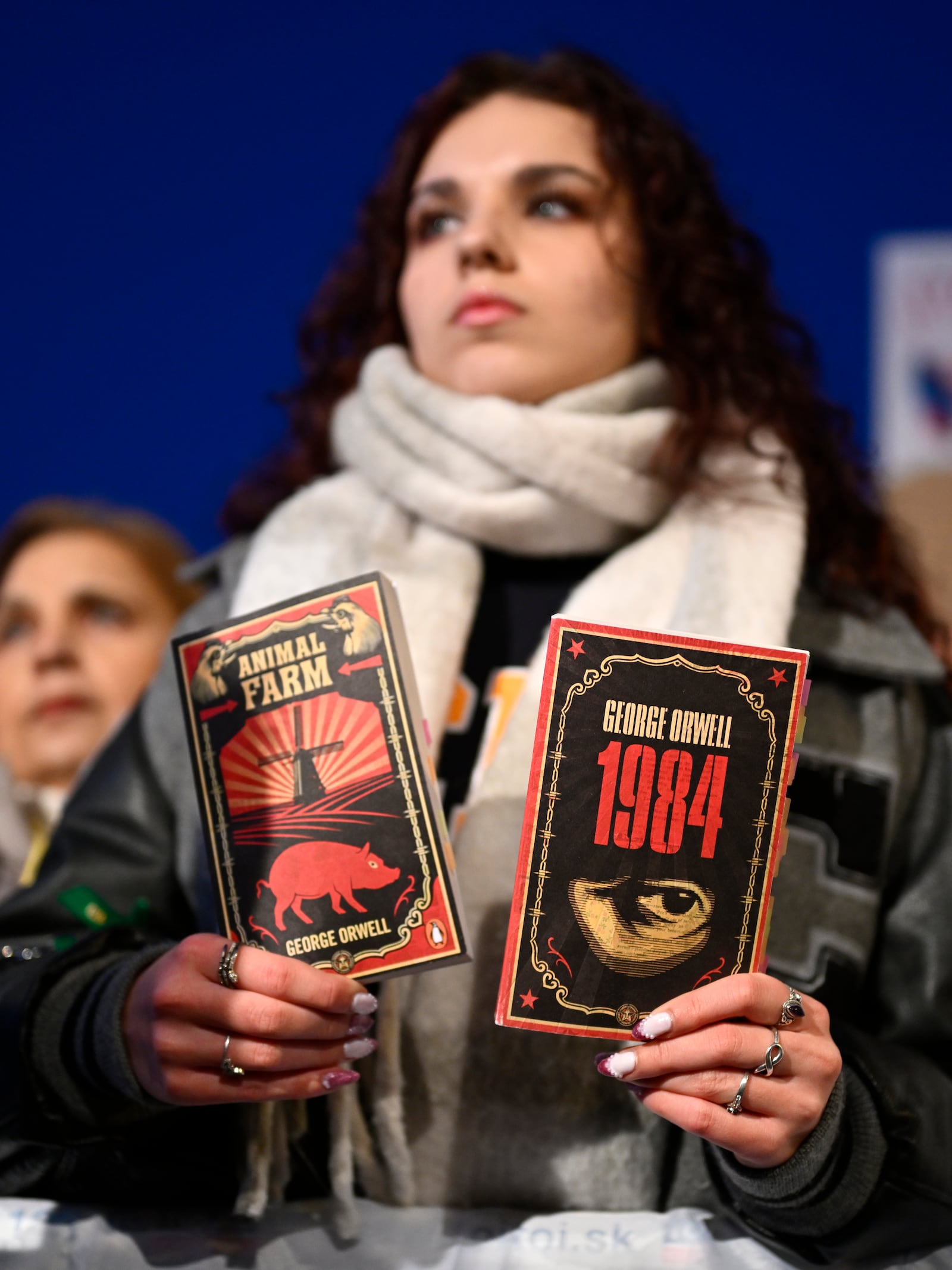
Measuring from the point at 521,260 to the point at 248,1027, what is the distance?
2.30 feet

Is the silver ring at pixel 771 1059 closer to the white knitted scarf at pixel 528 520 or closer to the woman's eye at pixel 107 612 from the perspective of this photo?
the white knitted scarf at pixel 528 520

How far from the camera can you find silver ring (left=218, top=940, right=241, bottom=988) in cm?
73

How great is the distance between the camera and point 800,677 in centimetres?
75

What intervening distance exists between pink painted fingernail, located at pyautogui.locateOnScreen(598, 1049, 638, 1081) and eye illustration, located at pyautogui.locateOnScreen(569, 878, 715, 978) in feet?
0.15

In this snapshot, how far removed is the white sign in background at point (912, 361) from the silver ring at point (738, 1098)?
5.02 ft

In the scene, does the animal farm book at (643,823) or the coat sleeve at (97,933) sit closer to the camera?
the animal farm book at (643,823)

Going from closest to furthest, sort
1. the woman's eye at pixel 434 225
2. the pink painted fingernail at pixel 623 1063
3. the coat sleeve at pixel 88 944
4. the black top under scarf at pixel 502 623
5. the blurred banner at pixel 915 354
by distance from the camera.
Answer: the pink painted fingernail at pixel 623 1063, the coat sleeve at pixel 88 944, the black top under scarf at pixel 502 623, the woman's eye at pixel 434 225, the blurred banner at pixel 915 354

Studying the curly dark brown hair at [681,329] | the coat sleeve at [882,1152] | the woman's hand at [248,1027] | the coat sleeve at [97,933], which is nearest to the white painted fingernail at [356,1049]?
the woman's hand at [248,1027]

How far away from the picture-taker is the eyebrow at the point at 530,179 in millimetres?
1120

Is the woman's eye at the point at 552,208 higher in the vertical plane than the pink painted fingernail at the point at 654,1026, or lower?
higher

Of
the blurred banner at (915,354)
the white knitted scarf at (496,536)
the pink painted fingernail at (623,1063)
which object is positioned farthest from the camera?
the blurred banner at (915,354)

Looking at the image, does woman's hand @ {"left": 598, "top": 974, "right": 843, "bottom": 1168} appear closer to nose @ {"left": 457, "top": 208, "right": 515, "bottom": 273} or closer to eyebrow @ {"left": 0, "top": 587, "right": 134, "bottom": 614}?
nose @ {"left": 457, "top": 208, "right": 515, "bottom": 273}

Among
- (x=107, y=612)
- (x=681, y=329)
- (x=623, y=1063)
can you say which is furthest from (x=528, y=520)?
(x=107, y=612)

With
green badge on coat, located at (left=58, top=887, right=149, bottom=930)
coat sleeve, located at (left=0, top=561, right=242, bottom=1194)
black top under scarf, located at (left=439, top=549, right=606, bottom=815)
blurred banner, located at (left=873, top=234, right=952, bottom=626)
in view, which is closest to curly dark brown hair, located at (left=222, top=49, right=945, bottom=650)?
black top under scarf, located at (left=439, top=549, right=606, bottom=815)
